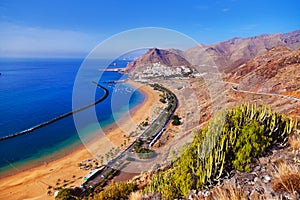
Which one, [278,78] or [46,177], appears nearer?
[46,177]

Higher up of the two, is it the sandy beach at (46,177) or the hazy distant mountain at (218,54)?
the hazy distant mountain at (218,54)

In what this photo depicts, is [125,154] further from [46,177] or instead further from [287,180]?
[287,180]

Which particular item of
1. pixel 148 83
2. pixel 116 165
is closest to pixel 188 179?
pixel 116 165

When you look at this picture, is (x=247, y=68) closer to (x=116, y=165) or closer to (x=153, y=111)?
(x=153, y=111)

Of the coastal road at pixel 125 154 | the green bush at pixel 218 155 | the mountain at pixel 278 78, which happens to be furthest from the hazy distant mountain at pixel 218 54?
the green bush at pixel 218 155

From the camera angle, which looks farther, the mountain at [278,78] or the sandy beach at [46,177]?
the mountain at [278,78]

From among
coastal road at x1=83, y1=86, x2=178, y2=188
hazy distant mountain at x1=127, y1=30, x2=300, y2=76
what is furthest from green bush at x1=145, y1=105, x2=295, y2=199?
hazy distant mountain at x1=127, y1=30, x2=300, y2=76

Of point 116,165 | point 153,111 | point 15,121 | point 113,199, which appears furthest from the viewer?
point 153,111

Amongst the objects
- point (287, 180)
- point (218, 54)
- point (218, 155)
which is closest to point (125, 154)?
point (218, 155)

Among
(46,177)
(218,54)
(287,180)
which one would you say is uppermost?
(218,54)

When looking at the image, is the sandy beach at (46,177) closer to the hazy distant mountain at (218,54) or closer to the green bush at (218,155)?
the green bush at (218,155)

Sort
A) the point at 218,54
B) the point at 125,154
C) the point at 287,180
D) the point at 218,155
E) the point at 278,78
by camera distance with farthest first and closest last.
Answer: the point at 218,54 → the point at 278,78 → the point at 125,154 → the point at 218,155 → the point at 287,180
